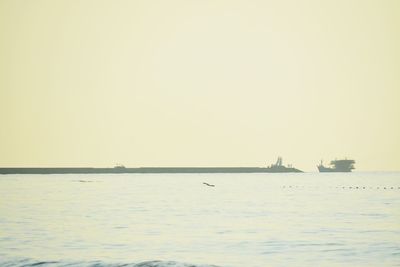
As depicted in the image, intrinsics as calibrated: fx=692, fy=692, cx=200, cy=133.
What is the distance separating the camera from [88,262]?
3731cm

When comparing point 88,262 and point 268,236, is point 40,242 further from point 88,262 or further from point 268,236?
point 268,236

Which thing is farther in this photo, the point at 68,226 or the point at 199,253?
the point at 68,226

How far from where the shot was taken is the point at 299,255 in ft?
138

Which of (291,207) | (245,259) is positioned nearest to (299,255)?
(245,259)

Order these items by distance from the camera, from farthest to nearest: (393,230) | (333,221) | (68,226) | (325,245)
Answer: (333,221) < (68,226) < (393,230) < (325,245)

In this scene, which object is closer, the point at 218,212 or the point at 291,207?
the point at 218,212

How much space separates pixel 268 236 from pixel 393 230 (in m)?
11.6

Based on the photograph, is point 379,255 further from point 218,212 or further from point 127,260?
point 218,212

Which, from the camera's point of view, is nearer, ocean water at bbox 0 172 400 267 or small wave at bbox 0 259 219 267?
small wave at bbox 0 259 219 267

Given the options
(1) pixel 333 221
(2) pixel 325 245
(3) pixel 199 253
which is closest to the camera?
(3) pixel 199 253

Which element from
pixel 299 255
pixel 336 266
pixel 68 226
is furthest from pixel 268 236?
pixel 68 226

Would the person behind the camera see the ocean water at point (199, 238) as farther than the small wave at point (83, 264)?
Yes

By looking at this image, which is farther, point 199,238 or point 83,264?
point 199,238

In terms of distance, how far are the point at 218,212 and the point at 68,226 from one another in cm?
2183
